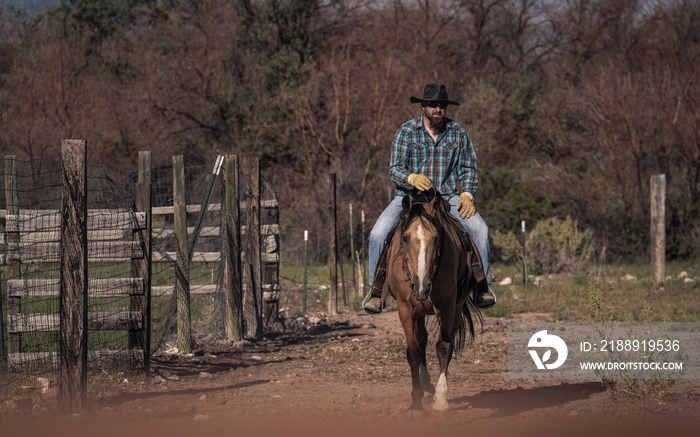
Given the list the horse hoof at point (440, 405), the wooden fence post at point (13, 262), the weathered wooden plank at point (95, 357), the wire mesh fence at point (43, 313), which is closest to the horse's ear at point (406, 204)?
the horse hoof at point (440, 405)

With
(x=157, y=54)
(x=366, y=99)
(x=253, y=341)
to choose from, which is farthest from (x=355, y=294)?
(x=157, y=54)

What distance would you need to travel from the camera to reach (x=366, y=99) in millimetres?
28297

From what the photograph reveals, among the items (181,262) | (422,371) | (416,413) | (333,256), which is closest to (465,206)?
(422,371)

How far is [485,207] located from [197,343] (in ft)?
46.6

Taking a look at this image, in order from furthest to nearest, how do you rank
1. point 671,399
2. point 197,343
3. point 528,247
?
1. point 528,247
2. point 197,343
3. point 671,399

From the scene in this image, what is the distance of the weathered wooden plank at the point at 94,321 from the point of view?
859 cm

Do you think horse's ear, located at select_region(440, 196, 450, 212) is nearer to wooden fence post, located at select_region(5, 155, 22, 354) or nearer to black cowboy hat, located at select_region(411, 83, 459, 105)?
black cowboy hat, located at select_region(411, 83, 459, 105)

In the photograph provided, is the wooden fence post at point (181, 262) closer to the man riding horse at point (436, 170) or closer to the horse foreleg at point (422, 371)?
the man riding horse at point (436, 170)

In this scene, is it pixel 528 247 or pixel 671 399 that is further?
pixel 528 247

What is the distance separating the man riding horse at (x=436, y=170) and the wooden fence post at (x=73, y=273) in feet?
9.10

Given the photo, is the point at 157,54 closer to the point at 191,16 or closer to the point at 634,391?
the point at 191,16

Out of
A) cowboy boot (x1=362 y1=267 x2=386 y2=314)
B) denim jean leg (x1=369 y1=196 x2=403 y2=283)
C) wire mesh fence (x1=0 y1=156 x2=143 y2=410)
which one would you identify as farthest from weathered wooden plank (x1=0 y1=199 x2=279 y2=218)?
cowboy boot (x1=362 y1=267 x2=386 y2=314)

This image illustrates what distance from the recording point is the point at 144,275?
887cm

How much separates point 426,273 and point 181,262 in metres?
4.55
